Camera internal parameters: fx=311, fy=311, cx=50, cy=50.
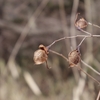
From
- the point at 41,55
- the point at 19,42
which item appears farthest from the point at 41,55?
the point at 19,42

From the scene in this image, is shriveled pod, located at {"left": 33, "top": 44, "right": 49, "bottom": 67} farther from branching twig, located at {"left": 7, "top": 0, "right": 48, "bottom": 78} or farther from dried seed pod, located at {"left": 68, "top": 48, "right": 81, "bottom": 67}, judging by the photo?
branching twig, located at {"left": 7, "top": 0, "right": 48, "bottom": 78}

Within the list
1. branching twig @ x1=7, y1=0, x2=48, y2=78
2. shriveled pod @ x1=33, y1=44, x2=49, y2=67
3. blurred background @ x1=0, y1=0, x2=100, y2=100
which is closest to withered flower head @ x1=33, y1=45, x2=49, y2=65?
shriveled pod @ x1=33, y1=44, x2=49, y2=67

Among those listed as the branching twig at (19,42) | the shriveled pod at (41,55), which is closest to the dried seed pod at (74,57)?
the shriveled pod at (41,55)

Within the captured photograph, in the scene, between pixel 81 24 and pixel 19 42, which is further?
pixel 19 42

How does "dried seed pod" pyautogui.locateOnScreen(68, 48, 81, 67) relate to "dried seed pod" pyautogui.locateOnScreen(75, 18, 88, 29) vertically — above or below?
below

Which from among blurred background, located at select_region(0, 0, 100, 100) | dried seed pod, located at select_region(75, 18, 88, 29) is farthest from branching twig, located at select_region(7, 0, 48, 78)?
dried seed pod, located at select_region(75, 18, 88, 29)

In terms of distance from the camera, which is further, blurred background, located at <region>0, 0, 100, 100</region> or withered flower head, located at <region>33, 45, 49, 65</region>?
blurred background, located at <region>0, 0, 100, 100</region>

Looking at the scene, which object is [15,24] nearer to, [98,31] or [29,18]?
[29,18]

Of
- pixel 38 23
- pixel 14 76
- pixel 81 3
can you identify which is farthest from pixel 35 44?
pixel 81 3

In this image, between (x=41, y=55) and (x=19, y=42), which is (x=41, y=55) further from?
(x=19, y=42)

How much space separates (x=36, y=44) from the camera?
1842 millimetres

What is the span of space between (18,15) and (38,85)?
0.44m

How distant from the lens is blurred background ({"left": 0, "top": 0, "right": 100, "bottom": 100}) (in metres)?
1.66

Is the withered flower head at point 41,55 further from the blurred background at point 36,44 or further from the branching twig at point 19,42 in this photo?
the branching twig at point 19,42
